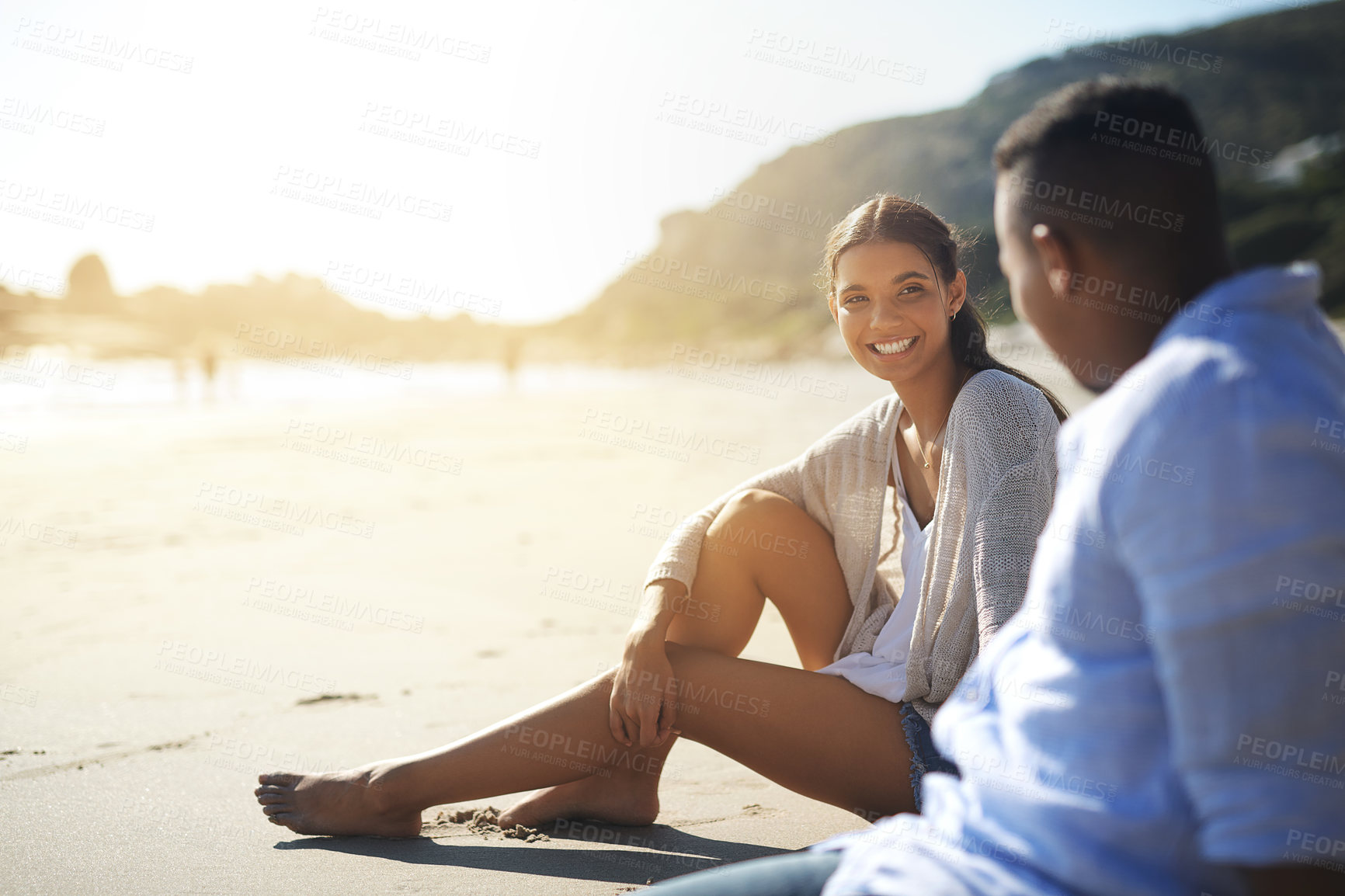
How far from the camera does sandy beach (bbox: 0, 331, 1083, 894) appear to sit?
222cm

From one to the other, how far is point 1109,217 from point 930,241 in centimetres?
133

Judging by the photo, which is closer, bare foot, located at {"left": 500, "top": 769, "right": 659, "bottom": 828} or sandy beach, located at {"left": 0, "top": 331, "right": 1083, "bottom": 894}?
sandy beach, located at {"left": 0, "top": 331, "right": 1083, "bottom": 894}

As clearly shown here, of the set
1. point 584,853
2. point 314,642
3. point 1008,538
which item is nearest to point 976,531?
point 1008,538

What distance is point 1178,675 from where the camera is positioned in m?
0.82

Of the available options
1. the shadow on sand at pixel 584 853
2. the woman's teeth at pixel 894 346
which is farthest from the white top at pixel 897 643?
the shadow on sand at pixel 584 853

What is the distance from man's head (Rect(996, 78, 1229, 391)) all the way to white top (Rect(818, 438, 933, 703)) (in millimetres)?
1070

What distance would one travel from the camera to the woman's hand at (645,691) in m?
2.06

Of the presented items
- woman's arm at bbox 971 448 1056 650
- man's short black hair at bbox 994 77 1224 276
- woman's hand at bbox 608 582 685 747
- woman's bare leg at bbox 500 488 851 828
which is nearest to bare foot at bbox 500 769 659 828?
woman's bare leg at bbox 500 488 851 828

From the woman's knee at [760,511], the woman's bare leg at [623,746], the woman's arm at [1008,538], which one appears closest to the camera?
the woman's arm at [1008,538]

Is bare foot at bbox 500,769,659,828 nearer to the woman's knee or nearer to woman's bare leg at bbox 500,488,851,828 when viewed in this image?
woman's bare leg at bbox 500,488,851,828

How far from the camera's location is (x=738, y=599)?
92.4 inches

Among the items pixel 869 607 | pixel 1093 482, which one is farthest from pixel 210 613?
pixel 1093 482

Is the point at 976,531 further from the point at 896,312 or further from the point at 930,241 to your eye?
the point at 930,241

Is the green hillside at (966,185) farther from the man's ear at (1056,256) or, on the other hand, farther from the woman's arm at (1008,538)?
the man's ear at (1056,256)
